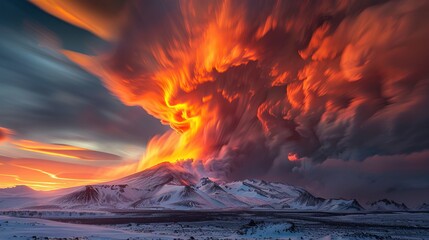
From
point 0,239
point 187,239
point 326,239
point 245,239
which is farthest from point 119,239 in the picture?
point 326,239

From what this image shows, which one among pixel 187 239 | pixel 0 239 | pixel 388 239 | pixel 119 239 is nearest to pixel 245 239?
pixel 187 239

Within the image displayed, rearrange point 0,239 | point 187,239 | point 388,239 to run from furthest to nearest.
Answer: point 388,239, point 187,239, point 0,239

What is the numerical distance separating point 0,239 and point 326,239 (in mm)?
36676

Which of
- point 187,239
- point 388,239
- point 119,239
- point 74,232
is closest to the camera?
point 119,239

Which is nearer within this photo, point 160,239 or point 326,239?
point 160,239

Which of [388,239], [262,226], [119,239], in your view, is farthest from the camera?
[262,226]

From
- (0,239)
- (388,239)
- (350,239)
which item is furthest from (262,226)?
(0,239)

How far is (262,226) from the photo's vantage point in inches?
2219

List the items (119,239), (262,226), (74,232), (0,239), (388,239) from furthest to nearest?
(262,226) → (388,239) → (74,232) → (119,239) → (0,239)

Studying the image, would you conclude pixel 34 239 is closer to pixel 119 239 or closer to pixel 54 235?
pixel 54 235

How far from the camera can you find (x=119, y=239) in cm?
3900

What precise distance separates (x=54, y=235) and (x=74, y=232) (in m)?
4.20

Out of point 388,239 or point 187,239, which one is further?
point 388,239

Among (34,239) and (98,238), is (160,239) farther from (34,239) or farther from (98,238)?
(34,239)
